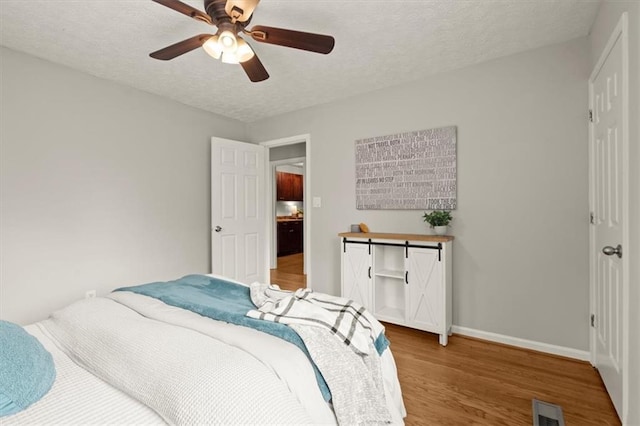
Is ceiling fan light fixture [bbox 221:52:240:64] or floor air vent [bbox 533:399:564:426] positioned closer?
floor air vent [bbox 533:399:564:426]

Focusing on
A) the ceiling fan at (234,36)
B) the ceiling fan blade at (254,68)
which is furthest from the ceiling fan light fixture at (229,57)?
the ceiling fan blade at (254,68)

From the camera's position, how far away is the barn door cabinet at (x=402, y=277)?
105 inches

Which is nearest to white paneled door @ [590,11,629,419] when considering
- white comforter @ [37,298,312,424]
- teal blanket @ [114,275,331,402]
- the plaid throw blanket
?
A: the plaid throw blanket

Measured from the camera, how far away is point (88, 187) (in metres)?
2.94

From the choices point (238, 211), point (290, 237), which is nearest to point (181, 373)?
point (238, 211)

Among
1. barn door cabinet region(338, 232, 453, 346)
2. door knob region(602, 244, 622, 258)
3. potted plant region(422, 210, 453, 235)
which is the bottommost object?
barn door cabinet region(338, 232, 453, 346)

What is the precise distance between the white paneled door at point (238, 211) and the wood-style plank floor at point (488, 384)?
2218 mm

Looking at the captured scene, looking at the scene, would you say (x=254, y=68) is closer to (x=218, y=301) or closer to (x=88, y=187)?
(x=218, y=301)

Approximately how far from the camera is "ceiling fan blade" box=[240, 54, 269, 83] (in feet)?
6.81

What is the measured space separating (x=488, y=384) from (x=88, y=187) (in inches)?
143

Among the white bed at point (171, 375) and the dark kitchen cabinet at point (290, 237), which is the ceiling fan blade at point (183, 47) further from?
the dark kitchen cabinet at point (290, 237)

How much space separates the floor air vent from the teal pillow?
2.16 metres

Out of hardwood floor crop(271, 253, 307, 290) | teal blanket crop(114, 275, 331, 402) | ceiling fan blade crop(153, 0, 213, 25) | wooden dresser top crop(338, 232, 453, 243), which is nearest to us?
teal blanket crop(114, 275, 331, 402)

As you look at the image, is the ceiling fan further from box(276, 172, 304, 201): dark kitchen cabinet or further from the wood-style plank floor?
box(276, 172, 304, 201): dark kitchen cabinet
